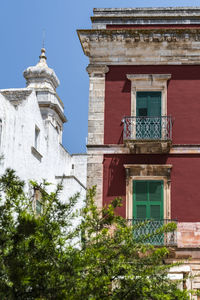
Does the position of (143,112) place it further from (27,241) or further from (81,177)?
(81,177)

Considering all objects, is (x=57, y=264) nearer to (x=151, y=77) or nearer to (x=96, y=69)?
(x=151, y=77)

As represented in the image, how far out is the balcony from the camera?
19.5 meters

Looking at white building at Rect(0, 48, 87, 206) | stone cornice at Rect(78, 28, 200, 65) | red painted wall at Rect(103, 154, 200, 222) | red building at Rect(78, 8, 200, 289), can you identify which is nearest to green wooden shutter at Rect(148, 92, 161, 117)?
red building at Rect(78, 8, 200, 289)

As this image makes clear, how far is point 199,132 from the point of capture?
65.3 feet

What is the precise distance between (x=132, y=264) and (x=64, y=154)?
23557 millimetres

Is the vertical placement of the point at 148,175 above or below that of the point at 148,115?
below

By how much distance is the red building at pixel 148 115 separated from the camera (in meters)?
19.2

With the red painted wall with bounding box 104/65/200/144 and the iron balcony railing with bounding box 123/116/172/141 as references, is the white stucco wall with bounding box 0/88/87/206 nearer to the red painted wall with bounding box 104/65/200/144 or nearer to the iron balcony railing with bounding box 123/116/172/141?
the red painted wall with bounding box 104/65/200/144

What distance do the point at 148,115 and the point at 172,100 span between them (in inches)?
39.9

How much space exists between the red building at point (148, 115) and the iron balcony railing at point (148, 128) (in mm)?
33

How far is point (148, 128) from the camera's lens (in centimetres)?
1970

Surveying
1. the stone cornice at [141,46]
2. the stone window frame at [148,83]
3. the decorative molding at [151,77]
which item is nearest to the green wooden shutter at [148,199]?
the stone window frame at [148,83]

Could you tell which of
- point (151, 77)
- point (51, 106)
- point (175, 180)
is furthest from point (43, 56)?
point (175, 180)

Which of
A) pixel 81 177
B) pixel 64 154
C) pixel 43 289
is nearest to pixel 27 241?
pixel 43 289
